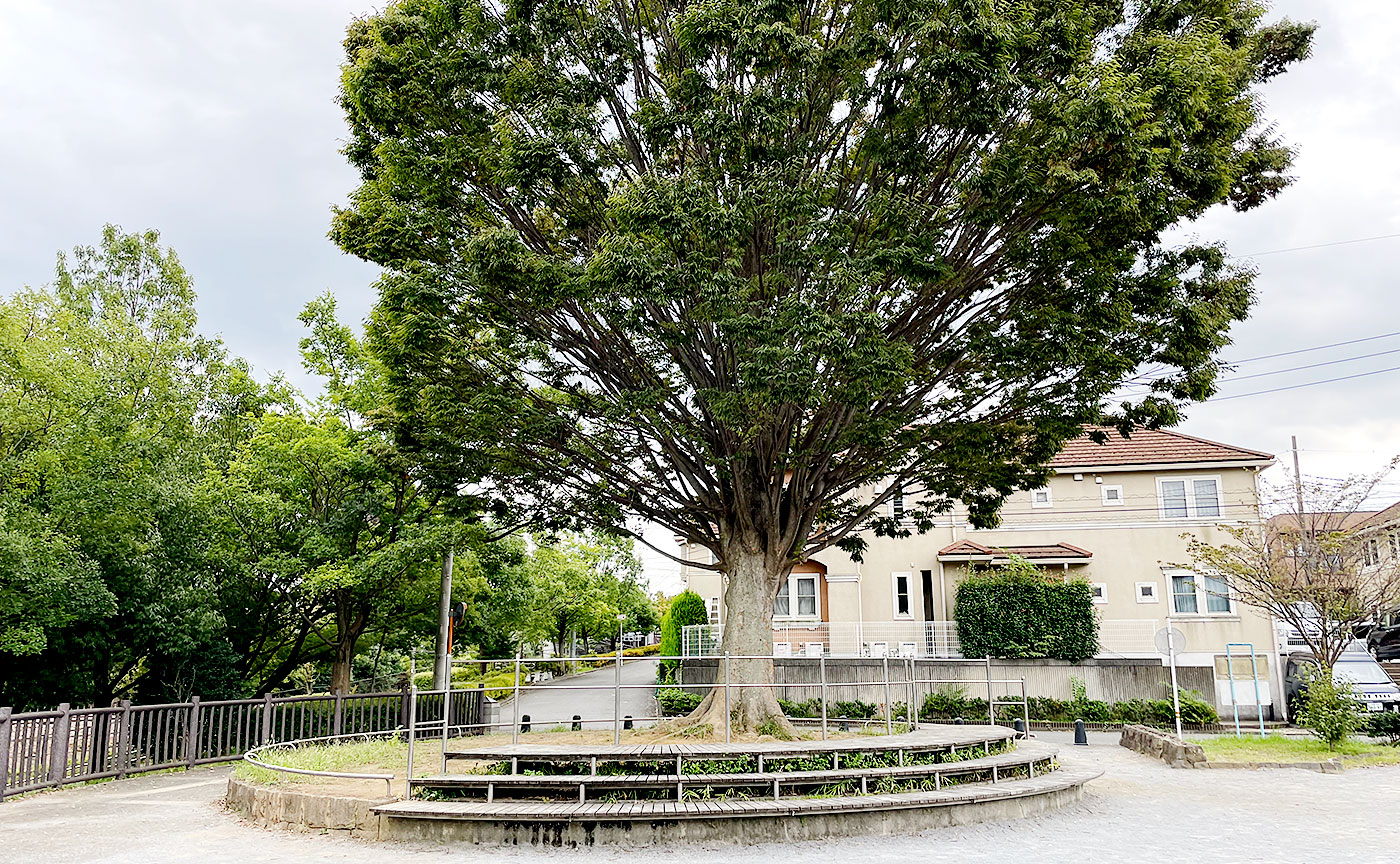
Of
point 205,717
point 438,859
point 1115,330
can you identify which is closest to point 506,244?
point 438,859

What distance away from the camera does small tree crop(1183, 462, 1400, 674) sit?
20.8 m

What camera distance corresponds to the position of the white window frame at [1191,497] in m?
31.7

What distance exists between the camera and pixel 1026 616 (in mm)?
28234

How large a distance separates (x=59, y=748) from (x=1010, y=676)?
77.0ft

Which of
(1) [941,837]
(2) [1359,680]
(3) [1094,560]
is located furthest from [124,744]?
(2) [1359,680]

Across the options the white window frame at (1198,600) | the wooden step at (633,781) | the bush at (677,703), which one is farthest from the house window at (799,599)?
the wooden step at (633,781)

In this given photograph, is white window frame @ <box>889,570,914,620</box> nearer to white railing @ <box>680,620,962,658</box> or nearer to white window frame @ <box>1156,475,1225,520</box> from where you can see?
white railing @ <box>680,620,962,658</box>

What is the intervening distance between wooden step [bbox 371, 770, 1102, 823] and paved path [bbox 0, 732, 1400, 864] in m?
0.35

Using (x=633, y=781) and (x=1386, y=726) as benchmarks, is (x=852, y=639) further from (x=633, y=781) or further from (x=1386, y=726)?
(x=633, y=781)

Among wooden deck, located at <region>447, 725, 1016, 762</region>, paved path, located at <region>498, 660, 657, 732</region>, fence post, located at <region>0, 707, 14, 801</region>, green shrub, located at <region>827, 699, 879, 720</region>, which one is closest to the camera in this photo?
wooden deck, located at <region>447, 725, 1016, 762</region>

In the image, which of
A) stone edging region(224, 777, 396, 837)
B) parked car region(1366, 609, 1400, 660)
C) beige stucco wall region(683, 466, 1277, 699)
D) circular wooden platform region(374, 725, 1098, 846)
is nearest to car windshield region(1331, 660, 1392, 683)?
beige stucco wall region(683, 466, 1277, 699)

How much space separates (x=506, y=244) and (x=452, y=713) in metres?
13.1

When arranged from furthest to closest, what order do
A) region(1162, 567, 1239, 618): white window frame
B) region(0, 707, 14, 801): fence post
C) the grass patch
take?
region(1162, 567, 1239, 618): white window frame, the grass patch, region(0, 707, 14, 801): fence post

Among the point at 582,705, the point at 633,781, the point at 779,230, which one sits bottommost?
the point at 582,705
